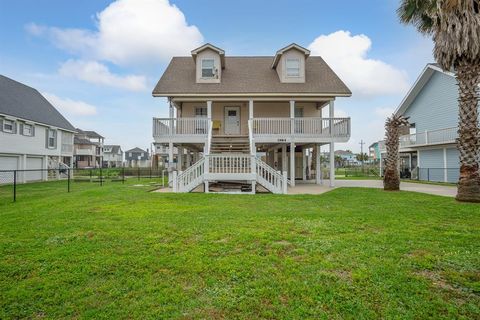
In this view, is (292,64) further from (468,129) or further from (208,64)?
(468,129)

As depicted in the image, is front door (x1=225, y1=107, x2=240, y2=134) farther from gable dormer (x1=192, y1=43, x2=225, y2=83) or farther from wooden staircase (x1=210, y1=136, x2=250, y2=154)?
gable dormer (x1=192, y1=43, x2=225, y2=83)

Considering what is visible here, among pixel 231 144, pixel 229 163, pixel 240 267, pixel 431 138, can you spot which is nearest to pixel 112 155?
pixel 231 144

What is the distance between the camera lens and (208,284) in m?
3.34

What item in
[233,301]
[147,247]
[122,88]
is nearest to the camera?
[233,301]

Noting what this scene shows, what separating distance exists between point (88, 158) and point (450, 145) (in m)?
55.9

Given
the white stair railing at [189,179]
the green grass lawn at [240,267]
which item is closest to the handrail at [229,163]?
the white stair railing at [189,179]

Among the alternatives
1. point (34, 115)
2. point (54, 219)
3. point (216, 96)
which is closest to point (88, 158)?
point (34, 115)

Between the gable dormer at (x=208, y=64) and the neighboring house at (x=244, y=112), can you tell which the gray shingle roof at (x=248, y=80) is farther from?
the gable dormer at (x=208, y=64)

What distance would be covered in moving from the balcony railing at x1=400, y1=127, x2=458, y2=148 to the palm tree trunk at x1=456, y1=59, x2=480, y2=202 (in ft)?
26.6

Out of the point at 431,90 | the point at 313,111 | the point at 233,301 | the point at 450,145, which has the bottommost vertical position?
the point at 233,301

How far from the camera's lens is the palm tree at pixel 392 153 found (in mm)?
12984

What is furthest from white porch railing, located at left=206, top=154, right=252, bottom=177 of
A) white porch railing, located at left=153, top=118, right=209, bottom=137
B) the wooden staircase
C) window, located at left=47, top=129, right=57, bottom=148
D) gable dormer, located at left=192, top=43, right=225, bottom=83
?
window, located at left=47, top=129, right=57, bottom=148

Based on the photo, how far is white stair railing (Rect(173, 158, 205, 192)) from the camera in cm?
1214

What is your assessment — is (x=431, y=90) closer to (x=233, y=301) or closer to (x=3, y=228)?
(x=233, y=301)
